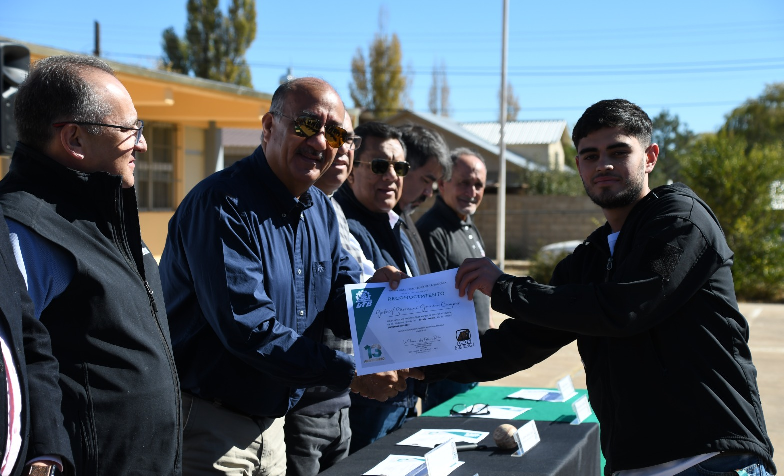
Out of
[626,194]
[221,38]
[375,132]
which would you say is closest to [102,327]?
[626,194]

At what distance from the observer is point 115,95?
2.24m

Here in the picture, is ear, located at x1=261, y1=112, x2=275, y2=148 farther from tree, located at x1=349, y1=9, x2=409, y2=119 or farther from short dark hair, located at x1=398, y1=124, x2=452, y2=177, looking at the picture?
tree, located at x1=349, y1=9, x2=409, y2=119

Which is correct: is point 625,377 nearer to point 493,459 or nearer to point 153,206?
point 493,459

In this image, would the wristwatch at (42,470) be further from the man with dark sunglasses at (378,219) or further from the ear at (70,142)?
the man with dark sunglasses at (378,219)

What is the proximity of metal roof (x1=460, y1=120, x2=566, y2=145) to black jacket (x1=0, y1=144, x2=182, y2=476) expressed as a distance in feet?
148

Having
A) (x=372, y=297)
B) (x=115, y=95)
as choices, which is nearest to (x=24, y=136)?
(x=115, y=95)

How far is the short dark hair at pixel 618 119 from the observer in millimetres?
2801

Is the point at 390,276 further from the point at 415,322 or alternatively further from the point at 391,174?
the point at 391,174

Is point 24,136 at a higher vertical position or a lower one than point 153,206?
higher

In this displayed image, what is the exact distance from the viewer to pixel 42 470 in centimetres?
A: 180

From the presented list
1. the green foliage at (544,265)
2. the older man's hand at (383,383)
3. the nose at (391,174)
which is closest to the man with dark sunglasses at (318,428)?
the older man's hand at (383,383)

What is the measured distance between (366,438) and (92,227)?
2.26 meters

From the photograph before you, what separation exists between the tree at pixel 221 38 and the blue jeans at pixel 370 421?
1517 inches

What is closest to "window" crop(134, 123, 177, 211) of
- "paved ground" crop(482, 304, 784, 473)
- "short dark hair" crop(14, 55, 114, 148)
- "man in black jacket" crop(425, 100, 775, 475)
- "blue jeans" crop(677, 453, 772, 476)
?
"paved ground" crop(482, 304, 784, 473)
